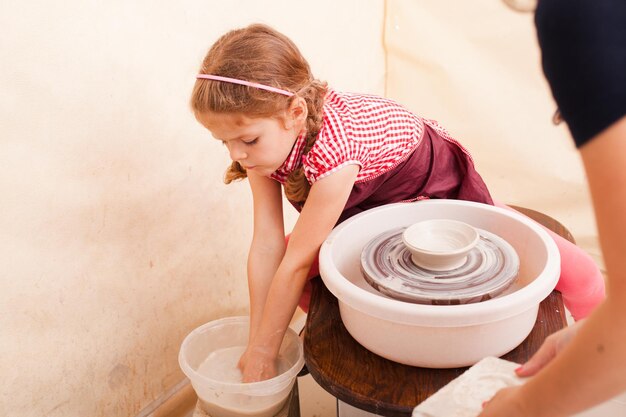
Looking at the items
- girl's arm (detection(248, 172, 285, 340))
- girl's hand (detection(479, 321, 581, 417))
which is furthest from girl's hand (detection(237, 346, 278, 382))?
girl's hand (detection(479, 321, 581, 417))

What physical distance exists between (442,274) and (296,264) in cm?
28

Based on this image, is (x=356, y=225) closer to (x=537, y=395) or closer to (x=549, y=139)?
(x=537, y=395)

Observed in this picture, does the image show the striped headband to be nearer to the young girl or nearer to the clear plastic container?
the young girl

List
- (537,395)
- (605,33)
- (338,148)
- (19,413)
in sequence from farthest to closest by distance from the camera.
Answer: (19,413) → (338,148) → (537,395) → (605,33)

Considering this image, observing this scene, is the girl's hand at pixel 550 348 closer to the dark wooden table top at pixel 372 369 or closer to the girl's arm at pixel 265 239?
the dark wooden table top at pixel 372 369

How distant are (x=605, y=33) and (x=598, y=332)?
9.5 inches

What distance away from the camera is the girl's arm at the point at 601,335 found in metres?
0.44

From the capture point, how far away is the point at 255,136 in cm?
110

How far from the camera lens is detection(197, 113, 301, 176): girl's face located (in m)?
1.08

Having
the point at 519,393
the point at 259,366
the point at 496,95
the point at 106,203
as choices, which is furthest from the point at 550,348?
the point at 496,95

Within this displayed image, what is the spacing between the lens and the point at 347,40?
2098 millimetres

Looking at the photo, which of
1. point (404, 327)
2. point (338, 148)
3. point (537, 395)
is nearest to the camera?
point (537, 395)

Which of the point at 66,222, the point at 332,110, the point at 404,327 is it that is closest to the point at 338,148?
the point at 332,110

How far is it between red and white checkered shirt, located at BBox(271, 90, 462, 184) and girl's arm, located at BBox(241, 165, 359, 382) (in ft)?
0.10
